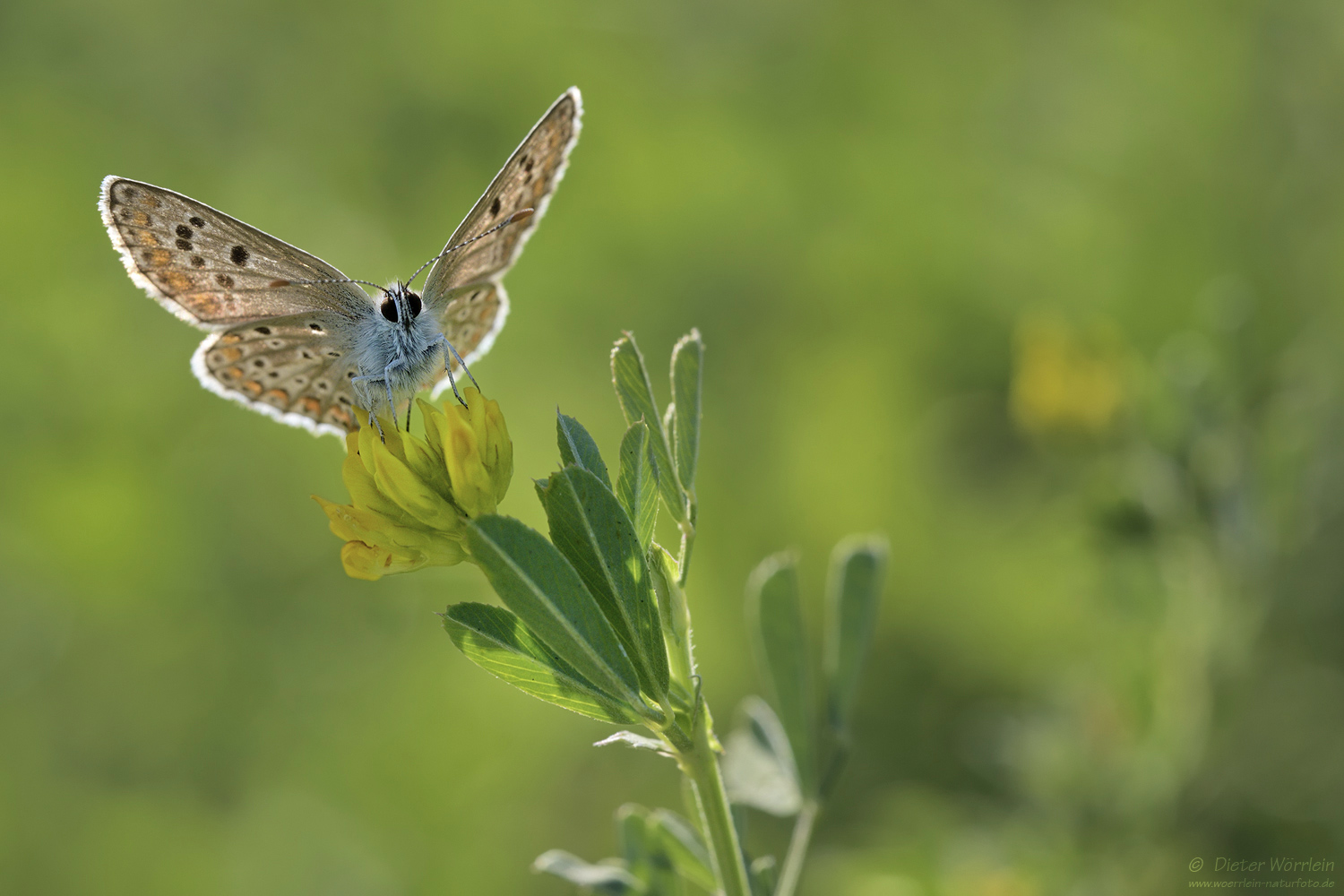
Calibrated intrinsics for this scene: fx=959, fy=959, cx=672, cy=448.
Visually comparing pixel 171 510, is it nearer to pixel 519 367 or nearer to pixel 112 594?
pixel 112 594

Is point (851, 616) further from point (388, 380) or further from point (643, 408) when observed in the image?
point (388, 380)

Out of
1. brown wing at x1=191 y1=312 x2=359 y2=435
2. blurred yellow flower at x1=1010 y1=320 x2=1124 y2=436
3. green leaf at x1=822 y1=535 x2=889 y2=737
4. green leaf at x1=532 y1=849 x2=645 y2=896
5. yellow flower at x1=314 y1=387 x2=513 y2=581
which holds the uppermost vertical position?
blurred yellow flower at x1=1010 y1=320 x2=1124 y2=436

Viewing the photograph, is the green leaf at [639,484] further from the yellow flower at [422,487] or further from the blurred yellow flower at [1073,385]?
the blurred yellow flower at [1073,385]

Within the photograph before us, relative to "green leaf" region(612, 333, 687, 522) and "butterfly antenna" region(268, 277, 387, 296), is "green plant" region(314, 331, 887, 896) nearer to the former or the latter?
"green leaf" region(612, 333, 687, 522)

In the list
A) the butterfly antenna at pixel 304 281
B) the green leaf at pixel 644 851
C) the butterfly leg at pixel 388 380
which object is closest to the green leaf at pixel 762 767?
the green leaf at pixel 644 851

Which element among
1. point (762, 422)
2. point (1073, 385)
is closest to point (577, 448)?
point (1073, 385)

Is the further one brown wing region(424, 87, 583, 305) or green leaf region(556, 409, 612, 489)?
brown wing region(424, 87, 583, 305)

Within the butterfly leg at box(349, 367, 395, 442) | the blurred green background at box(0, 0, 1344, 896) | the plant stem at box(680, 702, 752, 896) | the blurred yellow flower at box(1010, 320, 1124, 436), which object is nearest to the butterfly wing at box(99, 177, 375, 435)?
the butterfly leg at box(349, 367, 395, 442)

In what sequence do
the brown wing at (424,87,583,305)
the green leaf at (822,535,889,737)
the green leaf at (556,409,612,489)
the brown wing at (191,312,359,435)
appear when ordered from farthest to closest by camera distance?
the brown wing at (191,312,359,435), the brown wing at (424,87,583,305), the green leaf at (822,535,889,737), the green leaf at (556,409,612,489)
